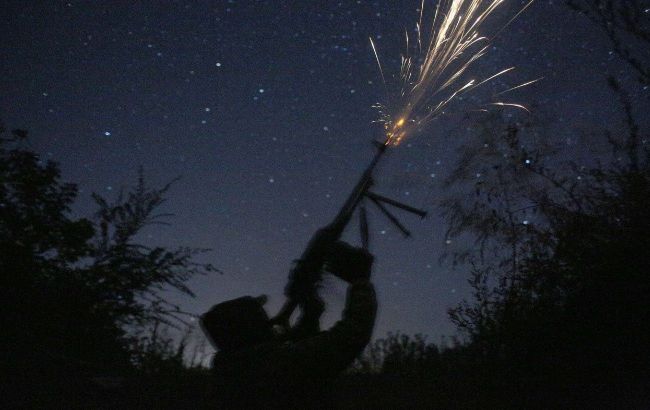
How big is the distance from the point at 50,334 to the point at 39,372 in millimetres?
549

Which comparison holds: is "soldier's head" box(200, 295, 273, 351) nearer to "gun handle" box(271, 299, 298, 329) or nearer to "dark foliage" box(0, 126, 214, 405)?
"gun handle" box(271, 299, 298, 329)

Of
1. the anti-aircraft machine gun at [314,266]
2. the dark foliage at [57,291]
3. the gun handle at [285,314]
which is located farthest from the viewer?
the dark foliage at [57,291]

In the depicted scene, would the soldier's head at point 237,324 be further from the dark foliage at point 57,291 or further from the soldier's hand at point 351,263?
the dark foliage at point 57,291

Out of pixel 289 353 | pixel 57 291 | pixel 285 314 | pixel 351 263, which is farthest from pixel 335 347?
pixel 57 291

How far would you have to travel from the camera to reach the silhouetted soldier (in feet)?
5.18

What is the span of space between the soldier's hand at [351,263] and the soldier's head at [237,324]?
37 centimetres

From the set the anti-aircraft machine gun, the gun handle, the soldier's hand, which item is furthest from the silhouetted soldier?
the gun handle

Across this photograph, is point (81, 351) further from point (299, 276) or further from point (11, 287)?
point (299, 276)

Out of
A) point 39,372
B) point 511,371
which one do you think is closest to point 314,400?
point 511,371

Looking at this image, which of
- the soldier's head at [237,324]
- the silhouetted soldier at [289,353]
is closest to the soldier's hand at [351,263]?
the silhouetted soldier at [289,353]

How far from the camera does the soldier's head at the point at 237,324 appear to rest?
1742mm

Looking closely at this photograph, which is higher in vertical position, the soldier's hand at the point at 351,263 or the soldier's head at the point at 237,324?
the soldier's hand at the point at 351,263

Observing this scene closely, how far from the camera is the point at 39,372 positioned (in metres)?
5.62

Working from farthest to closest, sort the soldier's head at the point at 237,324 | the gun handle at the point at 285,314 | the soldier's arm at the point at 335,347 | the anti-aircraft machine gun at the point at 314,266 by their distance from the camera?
the gun handle at the point at 285,314, the anti-aircraft machine gun at the point at 314,266, the soldier's head at the point at 237,324, the soldier's arm at the point at 335,347
